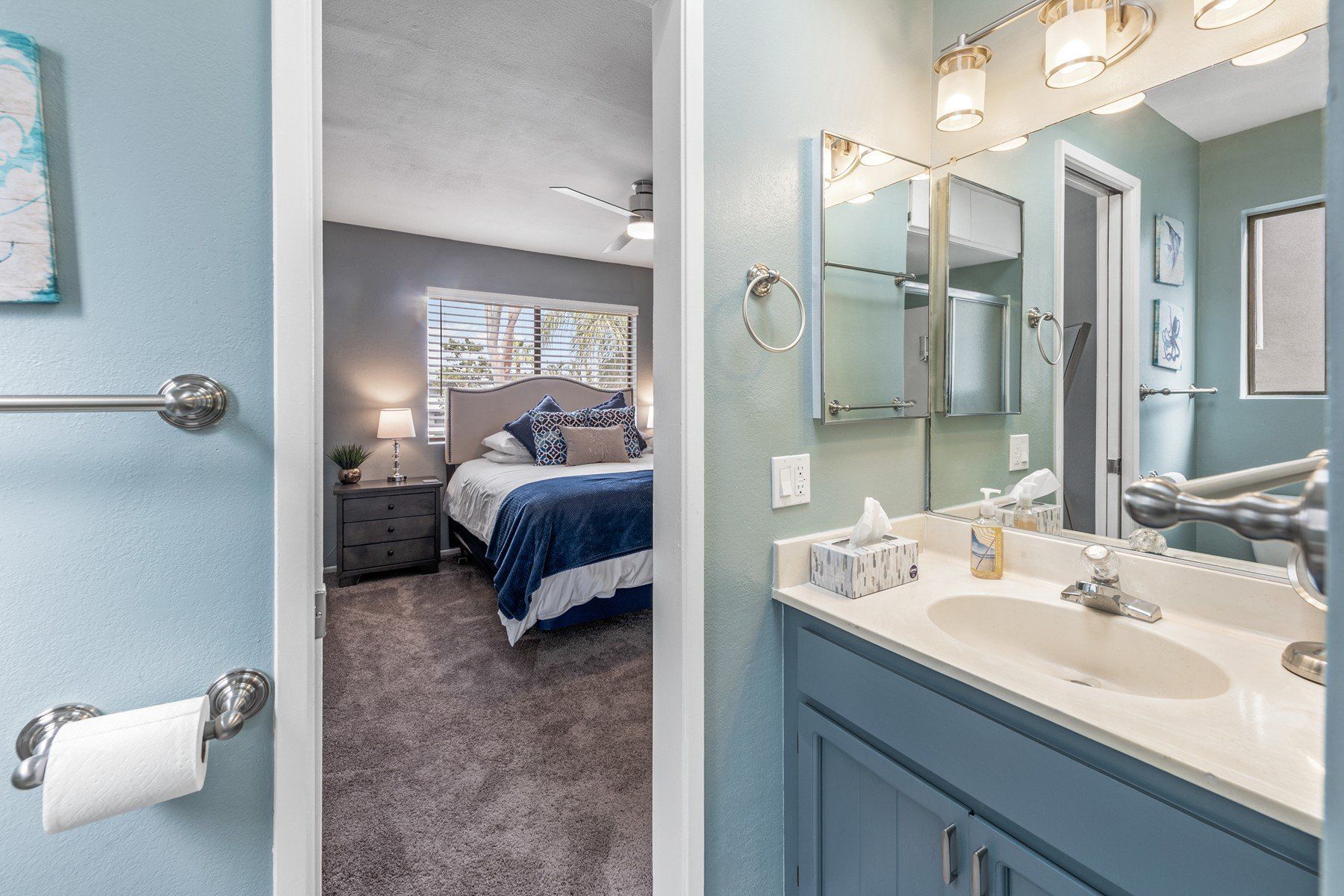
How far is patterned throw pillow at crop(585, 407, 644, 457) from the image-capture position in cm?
490

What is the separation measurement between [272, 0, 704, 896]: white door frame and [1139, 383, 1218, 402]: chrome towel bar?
945 millimetres

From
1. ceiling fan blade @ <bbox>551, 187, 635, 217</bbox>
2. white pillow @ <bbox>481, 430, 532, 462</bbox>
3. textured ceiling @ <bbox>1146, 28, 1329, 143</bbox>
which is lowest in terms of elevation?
white pillow @ <bbox>481, 430, 532, 462</bbox>

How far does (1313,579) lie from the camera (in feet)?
0.91

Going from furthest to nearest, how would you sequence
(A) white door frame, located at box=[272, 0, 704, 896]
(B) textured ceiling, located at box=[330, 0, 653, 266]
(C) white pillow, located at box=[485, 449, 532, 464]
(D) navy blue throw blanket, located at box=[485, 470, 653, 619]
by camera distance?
(C) white pillow, located at box=[485, 449, 532, 464] < (D) navy blue throw blanket, located at box=[485, 470, 653, 619] < (B) textured ceiling, located at box=[330, 0, 653, 266] < (A) white door frame, located at box=[272, 0, 704, 896]

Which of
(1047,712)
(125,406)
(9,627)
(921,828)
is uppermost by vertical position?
(125,406)

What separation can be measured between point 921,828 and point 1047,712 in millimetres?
366

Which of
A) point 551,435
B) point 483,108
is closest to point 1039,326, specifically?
point 483,108

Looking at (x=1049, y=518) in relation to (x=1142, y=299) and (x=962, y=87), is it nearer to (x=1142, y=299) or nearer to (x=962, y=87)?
(x=1142, y=299)

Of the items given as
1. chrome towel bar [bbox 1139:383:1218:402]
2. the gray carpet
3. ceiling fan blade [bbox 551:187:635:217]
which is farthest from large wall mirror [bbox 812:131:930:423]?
ceiling fan blade [bbox 551:187:635:217]

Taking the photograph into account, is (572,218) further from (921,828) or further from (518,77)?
(921,828)

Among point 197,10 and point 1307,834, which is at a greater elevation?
point 197,10

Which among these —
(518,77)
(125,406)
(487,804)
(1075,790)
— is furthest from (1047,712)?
→ (518,77)

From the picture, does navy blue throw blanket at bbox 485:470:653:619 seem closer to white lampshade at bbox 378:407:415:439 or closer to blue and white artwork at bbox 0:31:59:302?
white lampshade at bbox 378:407:415:439

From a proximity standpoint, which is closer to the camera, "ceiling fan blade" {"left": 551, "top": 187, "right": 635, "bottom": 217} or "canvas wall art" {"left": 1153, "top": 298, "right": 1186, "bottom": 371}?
"canvas wall art" {"left": 1153, "top": 298, "right": 1186, "bottom": 371}
